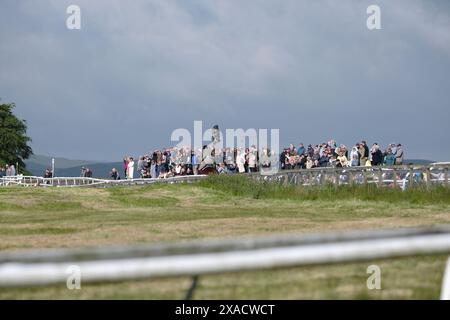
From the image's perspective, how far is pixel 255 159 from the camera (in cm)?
3762

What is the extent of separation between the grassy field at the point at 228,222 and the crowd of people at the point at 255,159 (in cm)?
406

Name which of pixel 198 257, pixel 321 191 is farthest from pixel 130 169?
pixel 198 257

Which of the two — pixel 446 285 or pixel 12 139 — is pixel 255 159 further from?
pixel 12 139

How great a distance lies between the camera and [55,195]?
2816 cm

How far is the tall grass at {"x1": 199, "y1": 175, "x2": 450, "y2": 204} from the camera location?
79.2 feet

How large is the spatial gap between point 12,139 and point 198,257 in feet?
369

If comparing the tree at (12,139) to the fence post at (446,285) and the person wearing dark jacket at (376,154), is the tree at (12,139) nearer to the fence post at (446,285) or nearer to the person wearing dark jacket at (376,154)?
the person wearing dark jacket at (376,154)

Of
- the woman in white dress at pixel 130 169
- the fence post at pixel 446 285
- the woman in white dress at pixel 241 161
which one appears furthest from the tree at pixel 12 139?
the fence post at pixel 446 285

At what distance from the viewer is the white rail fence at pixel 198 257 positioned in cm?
418

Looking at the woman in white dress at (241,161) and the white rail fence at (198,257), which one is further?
the woman in white dress at (241,161)

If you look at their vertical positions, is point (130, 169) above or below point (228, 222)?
above

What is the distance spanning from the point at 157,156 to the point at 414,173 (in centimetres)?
1947

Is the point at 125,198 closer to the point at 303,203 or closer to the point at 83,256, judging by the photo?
the point at 303,203
